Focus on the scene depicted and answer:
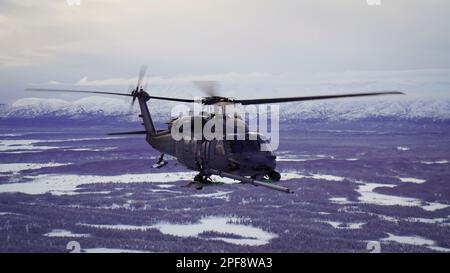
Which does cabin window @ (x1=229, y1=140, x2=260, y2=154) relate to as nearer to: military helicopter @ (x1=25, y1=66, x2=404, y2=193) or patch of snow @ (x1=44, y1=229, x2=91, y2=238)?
military helicopter @ (x1=25, y1=66, x2=404, y2=193)

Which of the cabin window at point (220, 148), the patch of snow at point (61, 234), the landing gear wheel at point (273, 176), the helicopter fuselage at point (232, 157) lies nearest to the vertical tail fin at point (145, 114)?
the helicopter fuselage at point (232, 157)

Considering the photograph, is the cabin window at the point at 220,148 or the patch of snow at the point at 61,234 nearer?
the cabin window at the point at 220,148

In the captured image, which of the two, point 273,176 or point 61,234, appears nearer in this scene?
point 273,176

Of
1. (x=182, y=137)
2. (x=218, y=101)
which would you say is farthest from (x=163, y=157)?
(x=218, y=101)

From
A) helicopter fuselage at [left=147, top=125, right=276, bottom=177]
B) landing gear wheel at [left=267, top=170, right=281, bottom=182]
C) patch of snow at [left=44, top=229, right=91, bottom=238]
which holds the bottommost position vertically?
patch of snow at [left=44, top=229, right=91, bottom=238]

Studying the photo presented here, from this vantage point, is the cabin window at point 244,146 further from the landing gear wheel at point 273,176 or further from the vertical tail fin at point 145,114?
the vertical tail fin at point 145,114

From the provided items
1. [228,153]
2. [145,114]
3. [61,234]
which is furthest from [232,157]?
[61,234]

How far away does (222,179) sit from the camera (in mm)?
36531

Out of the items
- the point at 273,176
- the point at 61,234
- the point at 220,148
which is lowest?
the point at 61,234

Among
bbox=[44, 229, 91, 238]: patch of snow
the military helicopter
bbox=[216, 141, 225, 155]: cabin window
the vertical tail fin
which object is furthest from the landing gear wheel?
bbox=[44, 229, 91, 238]: patch of snow

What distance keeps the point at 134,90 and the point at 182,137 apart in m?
10.7

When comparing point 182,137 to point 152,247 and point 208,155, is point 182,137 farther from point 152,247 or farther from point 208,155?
point 152,247

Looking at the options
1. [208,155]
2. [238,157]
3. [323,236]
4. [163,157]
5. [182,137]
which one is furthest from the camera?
[323,236]

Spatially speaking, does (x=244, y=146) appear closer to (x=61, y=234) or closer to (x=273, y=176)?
(x=273, y=176)
